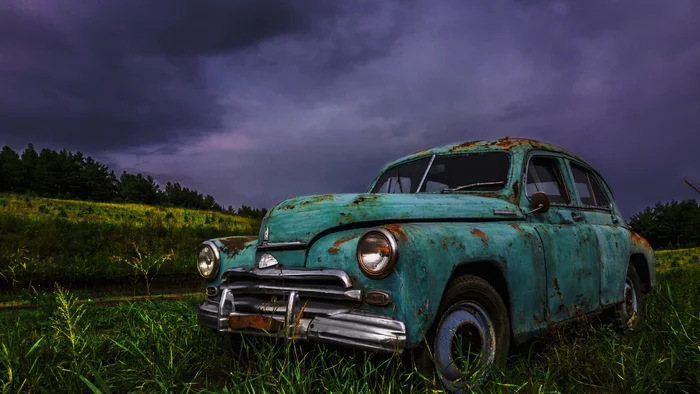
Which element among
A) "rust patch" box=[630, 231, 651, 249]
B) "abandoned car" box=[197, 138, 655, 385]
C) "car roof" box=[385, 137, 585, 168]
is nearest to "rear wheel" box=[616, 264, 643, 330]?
"rust patch" box=[630, 231, 651, 249]

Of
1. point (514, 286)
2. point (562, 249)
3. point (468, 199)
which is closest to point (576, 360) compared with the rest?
point (514, 286)

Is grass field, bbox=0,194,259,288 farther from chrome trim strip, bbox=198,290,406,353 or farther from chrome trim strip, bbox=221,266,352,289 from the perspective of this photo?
chrome trim strip, bbox=198,290,406,353

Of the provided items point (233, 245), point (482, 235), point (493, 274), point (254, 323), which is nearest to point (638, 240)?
point (493, 274)

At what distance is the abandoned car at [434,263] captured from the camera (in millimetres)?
2447

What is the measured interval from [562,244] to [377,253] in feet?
6.27

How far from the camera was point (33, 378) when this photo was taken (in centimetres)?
257

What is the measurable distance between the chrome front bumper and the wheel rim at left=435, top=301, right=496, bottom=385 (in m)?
0.38

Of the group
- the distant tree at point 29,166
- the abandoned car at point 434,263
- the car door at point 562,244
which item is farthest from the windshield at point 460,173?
the distant tree at point 29,166

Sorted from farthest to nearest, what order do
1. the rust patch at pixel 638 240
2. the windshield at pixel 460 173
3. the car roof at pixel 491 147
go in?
the rust patch at pixel 638 240, the car roof at pixel 491 147, the windshield at pixel 460 173

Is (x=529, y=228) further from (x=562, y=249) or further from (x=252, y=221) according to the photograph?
(x=252, y=221)

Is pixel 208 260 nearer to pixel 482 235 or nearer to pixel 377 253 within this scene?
pixel 377 253

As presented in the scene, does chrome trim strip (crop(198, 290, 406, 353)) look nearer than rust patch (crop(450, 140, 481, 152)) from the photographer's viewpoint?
Yes

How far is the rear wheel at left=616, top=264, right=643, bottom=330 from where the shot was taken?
4.68 metres

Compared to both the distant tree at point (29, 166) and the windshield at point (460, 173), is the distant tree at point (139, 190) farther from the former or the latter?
the windshield at point (460, 173)
